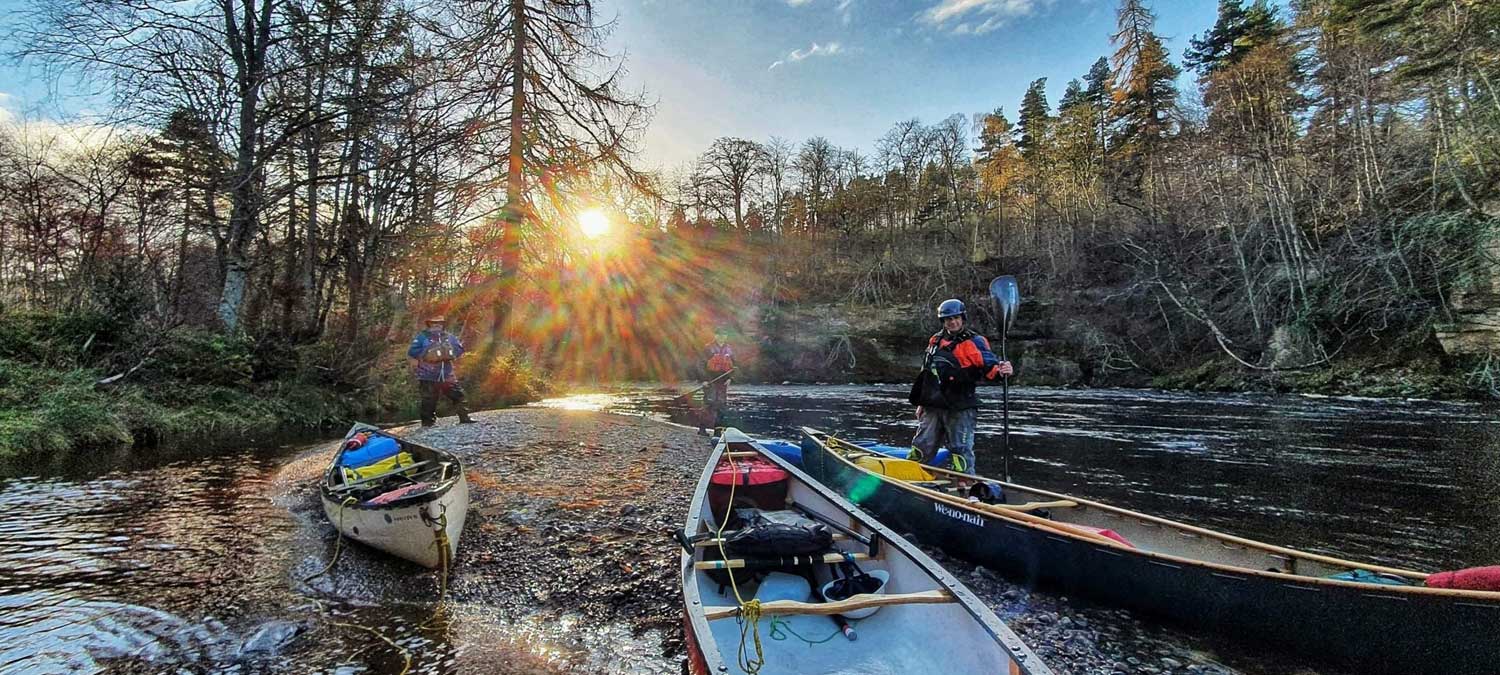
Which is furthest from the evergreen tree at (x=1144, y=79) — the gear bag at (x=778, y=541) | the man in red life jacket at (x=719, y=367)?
the gear bag at (x=778, y=541)

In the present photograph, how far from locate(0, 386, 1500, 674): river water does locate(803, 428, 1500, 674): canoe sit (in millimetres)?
Result: 400

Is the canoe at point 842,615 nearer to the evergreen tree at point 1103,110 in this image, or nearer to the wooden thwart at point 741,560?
the wooden thwart at point 741,560

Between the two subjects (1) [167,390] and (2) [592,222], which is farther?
(2) [592,222]

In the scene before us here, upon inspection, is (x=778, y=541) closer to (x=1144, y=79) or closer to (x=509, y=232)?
(x=509, y=232)

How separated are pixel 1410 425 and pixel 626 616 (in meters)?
16.8

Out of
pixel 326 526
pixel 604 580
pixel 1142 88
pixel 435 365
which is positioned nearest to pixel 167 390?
pixel 435 365

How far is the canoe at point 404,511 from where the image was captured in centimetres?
464

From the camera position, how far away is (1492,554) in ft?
17.9

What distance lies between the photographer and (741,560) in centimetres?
367

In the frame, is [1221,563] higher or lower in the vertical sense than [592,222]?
lower

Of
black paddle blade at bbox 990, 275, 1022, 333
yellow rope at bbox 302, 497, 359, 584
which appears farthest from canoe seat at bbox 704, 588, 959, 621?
black paddle blade at bbox 990, 275, 1022, 333

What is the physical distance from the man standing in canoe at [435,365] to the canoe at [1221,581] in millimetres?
8789

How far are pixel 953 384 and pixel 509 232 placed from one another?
37.8 feet

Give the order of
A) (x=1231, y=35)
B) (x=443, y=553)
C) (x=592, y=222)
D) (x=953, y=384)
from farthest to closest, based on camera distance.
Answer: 1. (x=1231, y=35)
2. (x=592, y=222)
3. (x=953, y=384)
4. (x=443, y=553)
